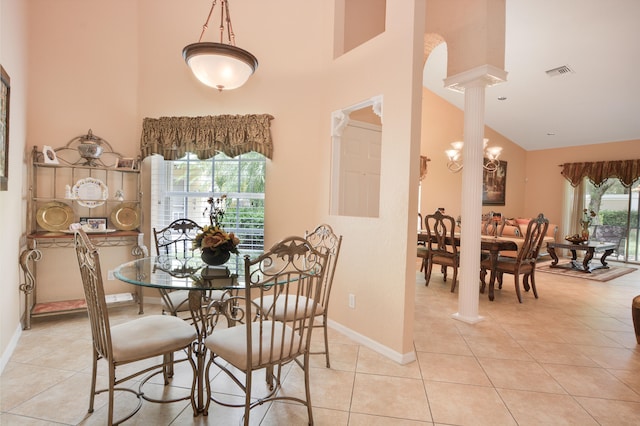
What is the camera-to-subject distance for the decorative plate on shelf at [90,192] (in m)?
3.55

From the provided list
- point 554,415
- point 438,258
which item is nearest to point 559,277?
point 438,258

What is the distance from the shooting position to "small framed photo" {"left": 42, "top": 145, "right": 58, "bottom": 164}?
130 inches

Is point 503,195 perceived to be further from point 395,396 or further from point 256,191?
point 395,396

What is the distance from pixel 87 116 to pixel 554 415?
4.80 meters

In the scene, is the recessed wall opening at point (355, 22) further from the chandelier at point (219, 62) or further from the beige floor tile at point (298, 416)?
the beige floor tile at point (298, 416)

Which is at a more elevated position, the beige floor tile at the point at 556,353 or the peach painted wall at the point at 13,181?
the peach painted wall at the point at 13,181

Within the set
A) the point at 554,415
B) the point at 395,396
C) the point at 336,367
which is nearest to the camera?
the point at 554,415

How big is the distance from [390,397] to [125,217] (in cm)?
331

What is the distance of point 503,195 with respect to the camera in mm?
8812

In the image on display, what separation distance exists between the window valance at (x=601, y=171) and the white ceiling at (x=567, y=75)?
1.77 feet

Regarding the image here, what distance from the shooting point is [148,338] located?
71.4 inches

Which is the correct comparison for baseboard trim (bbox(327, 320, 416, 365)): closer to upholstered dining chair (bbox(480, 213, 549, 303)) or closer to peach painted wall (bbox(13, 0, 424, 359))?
peach painted wall (bbox(13, 0, 424, 359))

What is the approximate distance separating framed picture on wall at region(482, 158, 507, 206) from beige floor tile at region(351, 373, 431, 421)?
283 inches

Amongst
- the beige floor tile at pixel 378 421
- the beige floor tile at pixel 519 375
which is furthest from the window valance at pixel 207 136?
the beige floor tile at pixel 519 375
